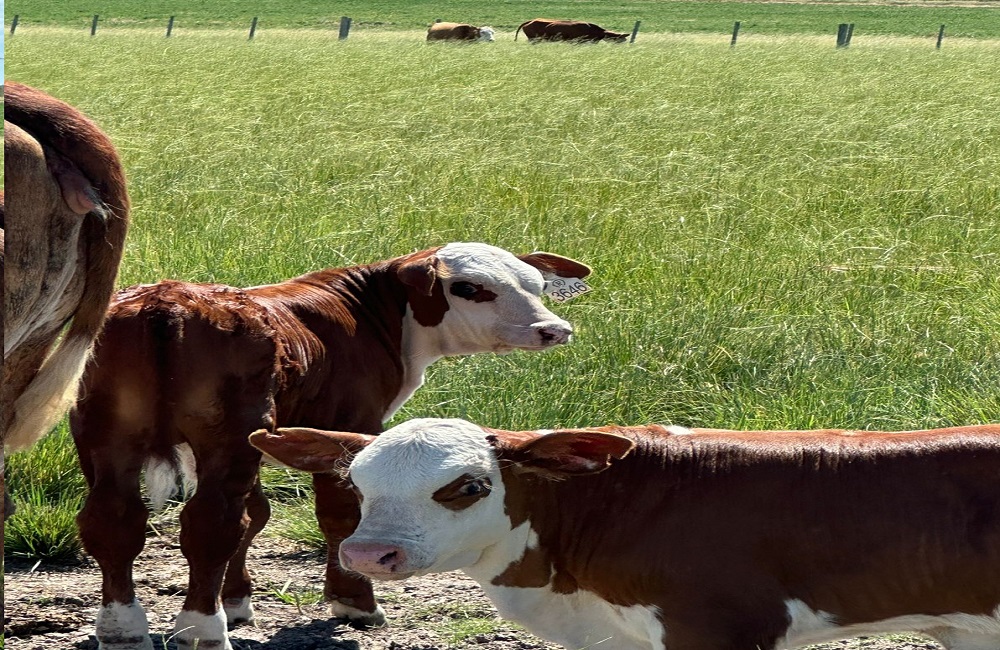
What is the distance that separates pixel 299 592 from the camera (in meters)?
4.17

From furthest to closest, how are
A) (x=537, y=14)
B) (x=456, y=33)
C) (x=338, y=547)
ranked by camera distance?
(x=537, y=14) → (x=456, y=33) → (x=338, y=547)

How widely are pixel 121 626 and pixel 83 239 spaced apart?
1041 mm

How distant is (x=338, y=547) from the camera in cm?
377

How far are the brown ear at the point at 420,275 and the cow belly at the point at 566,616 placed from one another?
1453 millimetres

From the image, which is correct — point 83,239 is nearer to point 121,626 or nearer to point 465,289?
point 121,626

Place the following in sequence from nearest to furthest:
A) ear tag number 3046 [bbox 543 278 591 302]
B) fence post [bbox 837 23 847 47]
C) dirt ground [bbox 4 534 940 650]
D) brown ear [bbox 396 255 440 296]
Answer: dirt ground [bbox 4 534 940 650]
brown ear [bbox 396 255 440 296]
ear tag number 3046 [bbox 543 278 591 302]
fence post [bbox 837 23 847 47]

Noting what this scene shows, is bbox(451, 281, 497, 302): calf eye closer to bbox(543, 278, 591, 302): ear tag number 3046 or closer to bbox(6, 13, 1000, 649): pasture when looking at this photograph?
bbox(543, 278, 591, 302): ear tag number 3046

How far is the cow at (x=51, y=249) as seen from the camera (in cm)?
324

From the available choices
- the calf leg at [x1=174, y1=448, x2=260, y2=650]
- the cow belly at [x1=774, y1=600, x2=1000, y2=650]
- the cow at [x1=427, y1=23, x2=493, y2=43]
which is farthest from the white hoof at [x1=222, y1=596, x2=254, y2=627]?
the cow at [x1=427, y1=23, x2=493, y2=43]

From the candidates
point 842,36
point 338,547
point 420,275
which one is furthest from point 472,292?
point 842,36

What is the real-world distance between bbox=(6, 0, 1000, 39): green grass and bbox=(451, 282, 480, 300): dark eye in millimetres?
38755

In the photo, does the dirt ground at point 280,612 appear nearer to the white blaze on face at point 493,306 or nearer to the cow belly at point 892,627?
the cow belly at point 892,627

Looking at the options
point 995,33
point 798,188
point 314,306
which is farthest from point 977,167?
point 995,33

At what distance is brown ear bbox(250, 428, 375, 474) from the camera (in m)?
3.17
